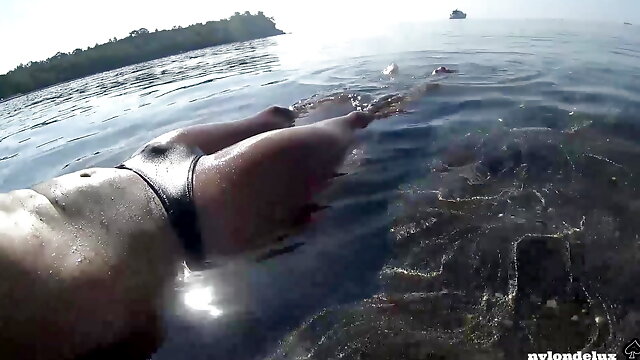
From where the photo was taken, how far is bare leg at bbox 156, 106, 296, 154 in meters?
3.57

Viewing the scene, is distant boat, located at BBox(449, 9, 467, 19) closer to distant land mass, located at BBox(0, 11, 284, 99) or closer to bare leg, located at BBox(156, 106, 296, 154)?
distant land mass, located at BBox(0, 11, 284, 99)

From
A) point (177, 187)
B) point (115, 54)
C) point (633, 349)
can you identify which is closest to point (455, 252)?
point (633, 349)

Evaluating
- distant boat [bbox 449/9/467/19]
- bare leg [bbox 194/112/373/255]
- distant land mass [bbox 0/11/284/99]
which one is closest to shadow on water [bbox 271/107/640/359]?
bare leg [bbox 194/112/373/255]

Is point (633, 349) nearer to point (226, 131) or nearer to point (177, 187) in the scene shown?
point (177, 187)

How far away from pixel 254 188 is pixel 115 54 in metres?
39.4

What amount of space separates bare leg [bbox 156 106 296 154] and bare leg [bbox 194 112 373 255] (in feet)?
1.74

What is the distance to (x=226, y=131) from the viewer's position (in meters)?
4.05

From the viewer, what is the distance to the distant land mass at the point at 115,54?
1192 inches

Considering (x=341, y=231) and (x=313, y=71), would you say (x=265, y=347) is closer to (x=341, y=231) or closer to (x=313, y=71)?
(x=341, y=231)

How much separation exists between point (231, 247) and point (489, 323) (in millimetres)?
1612

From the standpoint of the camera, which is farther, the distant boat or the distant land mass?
the distant boat

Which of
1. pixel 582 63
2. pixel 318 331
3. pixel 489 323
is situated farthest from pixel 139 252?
pixel 582 63

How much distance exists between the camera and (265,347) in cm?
212

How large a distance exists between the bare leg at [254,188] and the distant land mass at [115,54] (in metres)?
32.5
